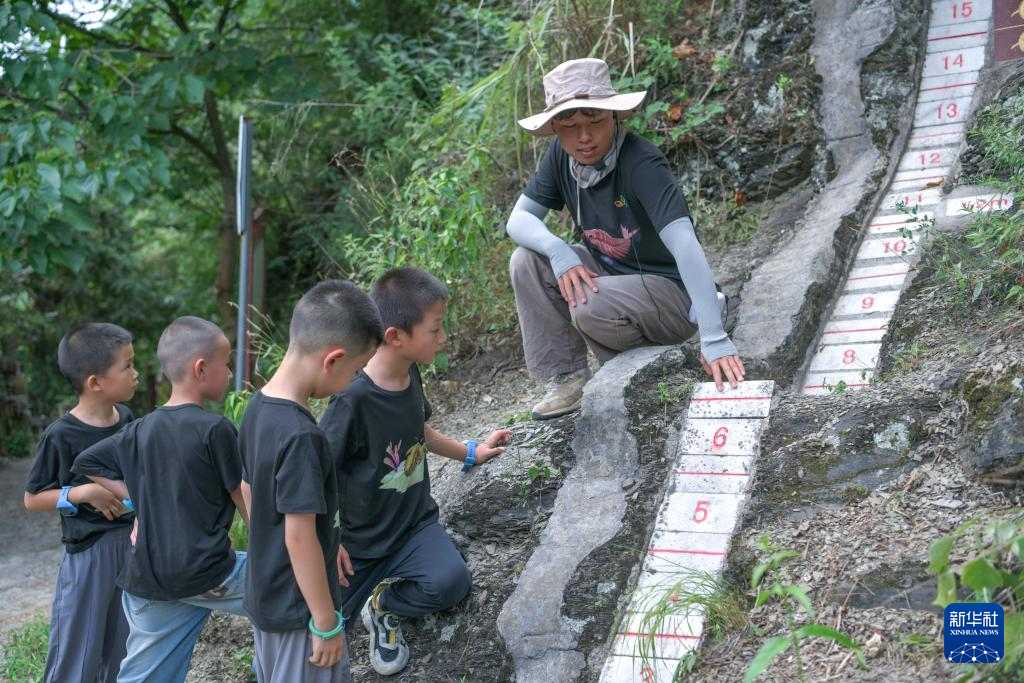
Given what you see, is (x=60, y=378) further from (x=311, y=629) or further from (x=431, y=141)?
(x=311, y=629)

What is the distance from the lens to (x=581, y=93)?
11.3 ft

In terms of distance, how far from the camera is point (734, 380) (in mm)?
3301

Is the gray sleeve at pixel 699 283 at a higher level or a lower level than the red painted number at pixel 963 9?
lower

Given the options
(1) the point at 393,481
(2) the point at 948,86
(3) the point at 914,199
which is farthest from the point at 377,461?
(2) the point at 948,86

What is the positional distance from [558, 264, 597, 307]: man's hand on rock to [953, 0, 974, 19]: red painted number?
326cm

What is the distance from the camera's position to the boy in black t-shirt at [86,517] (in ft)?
10.4

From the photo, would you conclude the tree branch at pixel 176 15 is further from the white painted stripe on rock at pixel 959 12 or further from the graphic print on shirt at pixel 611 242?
the white painted stripe on rock at pixel 959 12

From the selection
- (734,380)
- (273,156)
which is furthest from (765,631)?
(273,156)

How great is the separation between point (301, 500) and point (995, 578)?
5.34ft

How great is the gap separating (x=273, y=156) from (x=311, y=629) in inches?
262

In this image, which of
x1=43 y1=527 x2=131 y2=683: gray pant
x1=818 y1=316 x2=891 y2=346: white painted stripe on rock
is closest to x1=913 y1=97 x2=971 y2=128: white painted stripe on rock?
x1=818 y1=316 x2=891 y2=346: white painted stripe on rock

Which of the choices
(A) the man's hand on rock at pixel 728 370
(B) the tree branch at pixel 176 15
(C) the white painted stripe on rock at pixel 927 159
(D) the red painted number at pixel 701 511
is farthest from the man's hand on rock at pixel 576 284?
(B) the tree branch at pixel 176 15

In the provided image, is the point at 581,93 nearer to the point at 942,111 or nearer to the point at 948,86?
the point at 942,111

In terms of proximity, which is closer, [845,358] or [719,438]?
[719,438]
